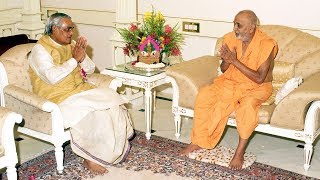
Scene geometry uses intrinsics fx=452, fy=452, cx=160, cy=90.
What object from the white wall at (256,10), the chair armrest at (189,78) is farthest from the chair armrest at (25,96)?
the white wall at (256,10)

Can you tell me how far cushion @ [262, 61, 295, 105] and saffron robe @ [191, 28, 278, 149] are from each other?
157mm

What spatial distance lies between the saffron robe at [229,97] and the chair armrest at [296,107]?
22 centimetres

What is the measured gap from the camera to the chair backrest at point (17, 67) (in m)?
4.19

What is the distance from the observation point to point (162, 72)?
4750 mm

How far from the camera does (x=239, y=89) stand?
4305 mm

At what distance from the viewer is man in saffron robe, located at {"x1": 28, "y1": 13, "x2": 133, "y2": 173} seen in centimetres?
390

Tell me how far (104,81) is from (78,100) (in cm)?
A: 57

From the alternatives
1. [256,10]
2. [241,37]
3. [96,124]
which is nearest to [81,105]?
[96,124]

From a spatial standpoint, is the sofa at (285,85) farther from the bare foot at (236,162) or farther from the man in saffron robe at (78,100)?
the man in saffron robe at (78,100)

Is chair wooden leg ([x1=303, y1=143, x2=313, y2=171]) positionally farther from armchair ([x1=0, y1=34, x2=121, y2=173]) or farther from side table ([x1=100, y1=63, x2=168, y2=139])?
armchair ([x1=0, y1=34, x2=121, y2=173])

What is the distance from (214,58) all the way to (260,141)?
1015 mm

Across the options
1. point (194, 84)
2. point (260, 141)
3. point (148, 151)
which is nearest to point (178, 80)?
point (194, 84)

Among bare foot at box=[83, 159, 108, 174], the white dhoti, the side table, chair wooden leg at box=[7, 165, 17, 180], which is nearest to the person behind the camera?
chair wooden leg at box=[7, 165, 17, 180]

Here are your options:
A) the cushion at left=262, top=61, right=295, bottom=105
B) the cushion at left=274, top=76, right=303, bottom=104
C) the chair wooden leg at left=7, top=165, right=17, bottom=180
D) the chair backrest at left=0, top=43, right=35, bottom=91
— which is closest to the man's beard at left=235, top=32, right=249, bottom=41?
the cushion at left=262, top=61, right=295, bottom=105
